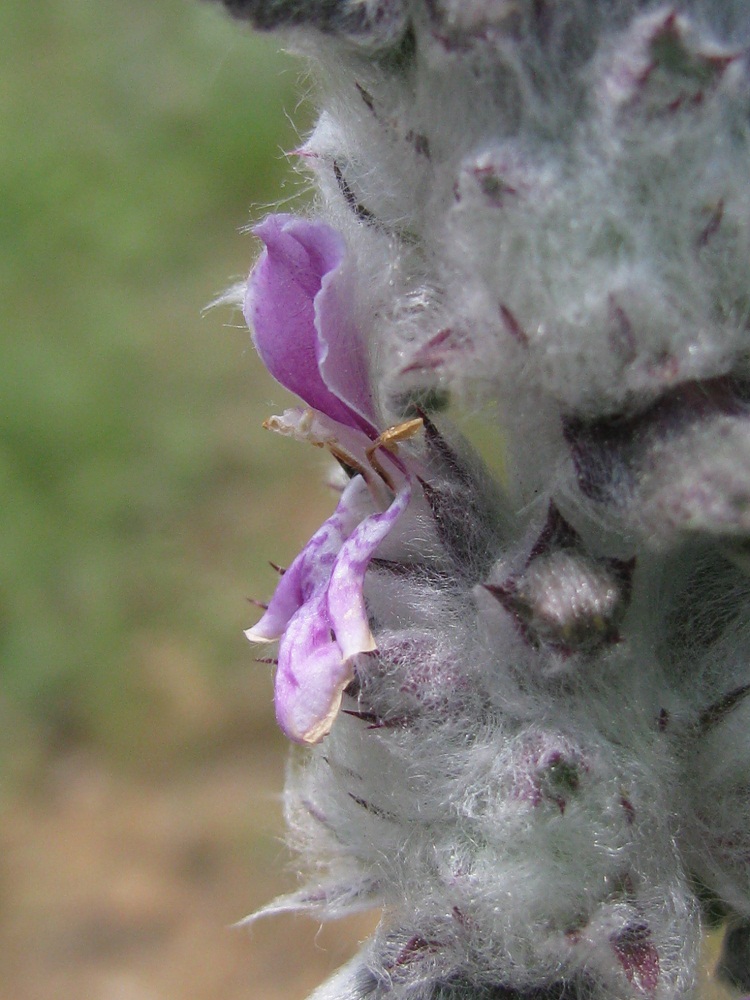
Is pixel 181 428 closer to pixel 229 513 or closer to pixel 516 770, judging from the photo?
pixel 229 513

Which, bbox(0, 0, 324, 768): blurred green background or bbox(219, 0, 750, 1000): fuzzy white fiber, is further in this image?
bbox(0, 0, 324, 768): blurred green background

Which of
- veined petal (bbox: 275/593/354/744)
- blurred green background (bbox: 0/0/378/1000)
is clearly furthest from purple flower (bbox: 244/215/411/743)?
blurred green background (bbox: 0/0/378/1000)

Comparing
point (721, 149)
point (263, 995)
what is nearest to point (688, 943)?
point (721, 149)

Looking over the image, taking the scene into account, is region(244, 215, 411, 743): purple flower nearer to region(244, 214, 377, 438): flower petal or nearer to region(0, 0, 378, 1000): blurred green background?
region(244, 214, 377, 438): flower petal

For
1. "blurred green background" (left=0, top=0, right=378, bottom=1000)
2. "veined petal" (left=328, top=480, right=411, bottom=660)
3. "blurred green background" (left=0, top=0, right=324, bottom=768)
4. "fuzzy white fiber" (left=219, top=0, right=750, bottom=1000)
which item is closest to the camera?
"fuzzy white fiber" (left=219, top=0, right=750, bottom=1000)

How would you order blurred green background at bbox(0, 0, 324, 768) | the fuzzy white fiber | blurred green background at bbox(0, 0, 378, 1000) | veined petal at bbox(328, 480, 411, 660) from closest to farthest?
the fuzzy white fiber < veined petal at bbox(328, 480, 411, 660) < blurred green background at bbox(0, 0, 378, 1000) < blurred green background at bbox(0, 0, 324, 768)

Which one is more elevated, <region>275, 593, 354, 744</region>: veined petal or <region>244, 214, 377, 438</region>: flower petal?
<region>244, 214, 377, 438</region>: flower petal

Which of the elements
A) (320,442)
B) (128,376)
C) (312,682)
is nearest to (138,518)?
(128,376)
